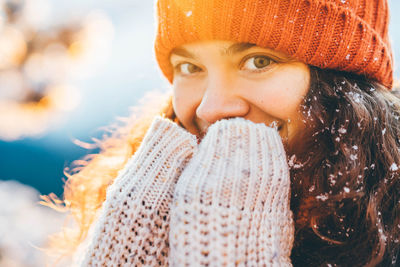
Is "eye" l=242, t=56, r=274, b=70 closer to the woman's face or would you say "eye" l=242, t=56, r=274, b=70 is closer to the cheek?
the woman's face

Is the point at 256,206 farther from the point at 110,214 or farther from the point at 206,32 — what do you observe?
the point at 206,32

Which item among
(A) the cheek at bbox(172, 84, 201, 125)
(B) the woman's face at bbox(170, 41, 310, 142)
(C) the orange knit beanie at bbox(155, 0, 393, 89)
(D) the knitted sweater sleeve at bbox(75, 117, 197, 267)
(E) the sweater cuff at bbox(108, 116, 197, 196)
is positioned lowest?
(D) the knitted sweater sleeve at bbox(75, 117, 197, 267)

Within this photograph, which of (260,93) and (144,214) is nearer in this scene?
(144,214)

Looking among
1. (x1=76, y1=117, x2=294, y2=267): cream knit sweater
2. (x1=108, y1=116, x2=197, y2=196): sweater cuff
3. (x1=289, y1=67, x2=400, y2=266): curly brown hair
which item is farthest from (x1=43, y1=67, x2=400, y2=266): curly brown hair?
(x1=108, y1=116, x2=197, y2=196): sweater cuff

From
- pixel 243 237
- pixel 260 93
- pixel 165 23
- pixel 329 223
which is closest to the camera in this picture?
pixel 243 237

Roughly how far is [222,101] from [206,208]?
43 centimetres

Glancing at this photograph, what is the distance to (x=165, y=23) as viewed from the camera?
4.05 feet

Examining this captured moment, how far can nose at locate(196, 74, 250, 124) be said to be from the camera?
108 cm

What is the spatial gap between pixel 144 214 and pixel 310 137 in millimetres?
589

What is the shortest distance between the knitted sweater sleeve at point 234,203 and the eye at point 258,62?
0.25 m

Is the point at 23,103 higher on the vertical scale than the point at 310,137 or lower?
lower

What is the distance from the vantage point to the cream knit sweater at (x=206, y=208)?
777 millimetres

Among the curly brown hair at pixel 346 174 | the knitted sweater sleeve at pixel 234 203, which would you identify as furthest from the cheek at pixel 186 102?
the curly brown hair at pixel 346 174

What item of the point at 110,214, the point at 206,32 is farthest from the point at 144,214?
the point at 206,32
